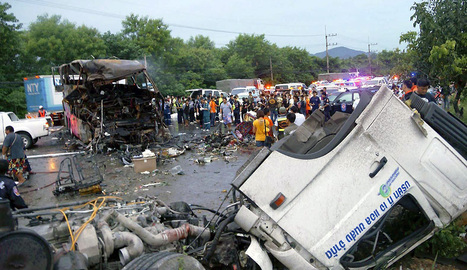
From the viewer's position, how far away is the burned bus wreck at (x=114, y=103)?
13344 millimetres

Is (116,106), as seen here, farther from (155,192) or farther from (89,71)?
(155,192)

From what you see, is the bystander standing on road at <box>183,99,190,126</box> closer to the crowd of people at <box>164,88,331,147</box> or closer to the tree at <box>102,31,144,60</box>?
the crowd of people at <box>164,88,331,147</box>

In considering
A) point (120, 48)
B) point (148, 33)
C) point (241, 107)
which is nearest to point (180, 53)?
point (148, 33)

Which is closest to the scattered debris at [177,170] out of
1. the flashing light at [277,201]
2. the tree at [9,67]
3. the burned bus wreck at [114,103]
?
the burned bus wreck at [114,103]

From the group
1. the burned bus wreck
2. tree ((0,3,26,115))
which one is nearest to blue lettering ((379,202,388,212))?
the burned bus wreck

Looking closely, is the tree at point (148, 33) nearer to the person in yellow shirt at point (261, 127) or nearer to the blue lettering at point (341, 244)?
the person in yellow shirt at point (261, 127)

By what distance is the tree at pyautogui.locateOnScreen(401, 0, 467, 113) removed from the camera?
10369 mm

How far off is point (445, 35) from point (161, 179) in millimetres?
8870

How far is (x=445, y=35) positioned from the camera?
11.0m

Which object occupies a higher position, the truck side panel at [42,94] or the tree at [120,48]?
the tree at [120,48]

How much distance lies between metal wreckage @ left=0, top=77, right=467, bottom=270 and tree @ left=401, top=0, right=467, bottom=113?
25.0 feet

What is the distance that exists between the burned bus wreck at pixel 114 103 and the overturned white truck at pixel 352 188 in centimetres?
1096

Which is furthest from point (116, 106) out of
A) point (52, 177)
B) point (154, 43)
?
point (154, 43)

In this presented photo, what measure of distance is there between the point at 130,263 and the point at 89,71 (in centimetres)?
1135
